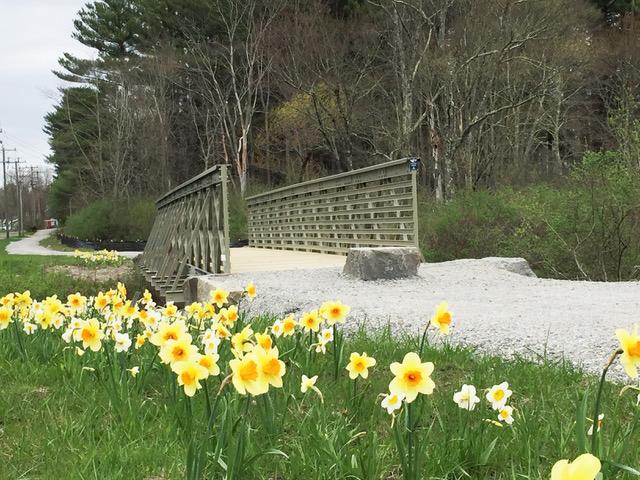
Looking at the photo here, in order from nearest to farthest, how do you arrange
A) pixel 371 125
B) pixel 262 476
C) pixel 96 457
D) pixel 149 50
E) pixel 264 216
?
pixel 262 476 < pixel 96 457 < pixel 264 216 < pixel 371 125 < pixel 149 50

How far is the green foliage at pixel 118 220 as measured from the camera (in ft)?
89.4

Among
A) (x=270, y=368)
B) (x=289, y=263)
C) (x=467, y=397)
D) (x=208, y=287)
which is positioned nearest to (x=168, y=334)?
(x=270, y=368)

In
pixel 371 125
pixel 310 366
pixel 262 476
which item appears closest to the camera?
pixel 262 476

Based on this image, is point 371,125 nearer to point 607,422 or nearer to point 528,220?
point 528,220

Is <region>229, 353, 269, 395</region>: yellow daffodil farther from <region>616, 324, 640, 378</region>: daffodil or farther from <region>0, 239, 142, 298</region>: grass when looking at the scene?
<region>0, 239, 142, 298</region>: grass

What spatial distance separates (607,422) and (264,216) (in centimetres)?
1409

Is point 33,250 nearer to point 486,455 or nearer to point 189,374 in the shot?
point 189,374

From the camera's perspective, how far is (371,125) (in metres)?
22.5

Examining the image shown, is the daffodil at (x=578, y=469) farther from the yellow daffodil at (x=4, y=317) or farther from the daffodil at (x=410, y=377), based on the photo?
the yellow daffodil at (x=4, y=317)

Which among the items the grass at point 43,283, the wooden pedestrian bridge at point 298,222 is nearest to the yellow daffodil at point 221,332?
the wooden pedestrian bridge at point 298,222

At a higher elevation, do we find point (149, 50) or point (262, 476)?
point (149, 50)

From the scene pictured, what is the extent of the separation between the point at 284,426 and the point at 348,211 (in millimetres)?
8465

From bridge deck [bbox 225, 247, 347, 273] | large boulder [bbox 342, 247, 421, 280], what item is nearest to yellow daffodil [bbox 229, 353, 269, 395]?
large boulder [bbox 342, 247, 421, 280]

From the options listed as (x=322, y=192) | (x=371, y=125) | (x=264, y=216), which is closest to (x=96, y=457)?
(x=322, y=192)
